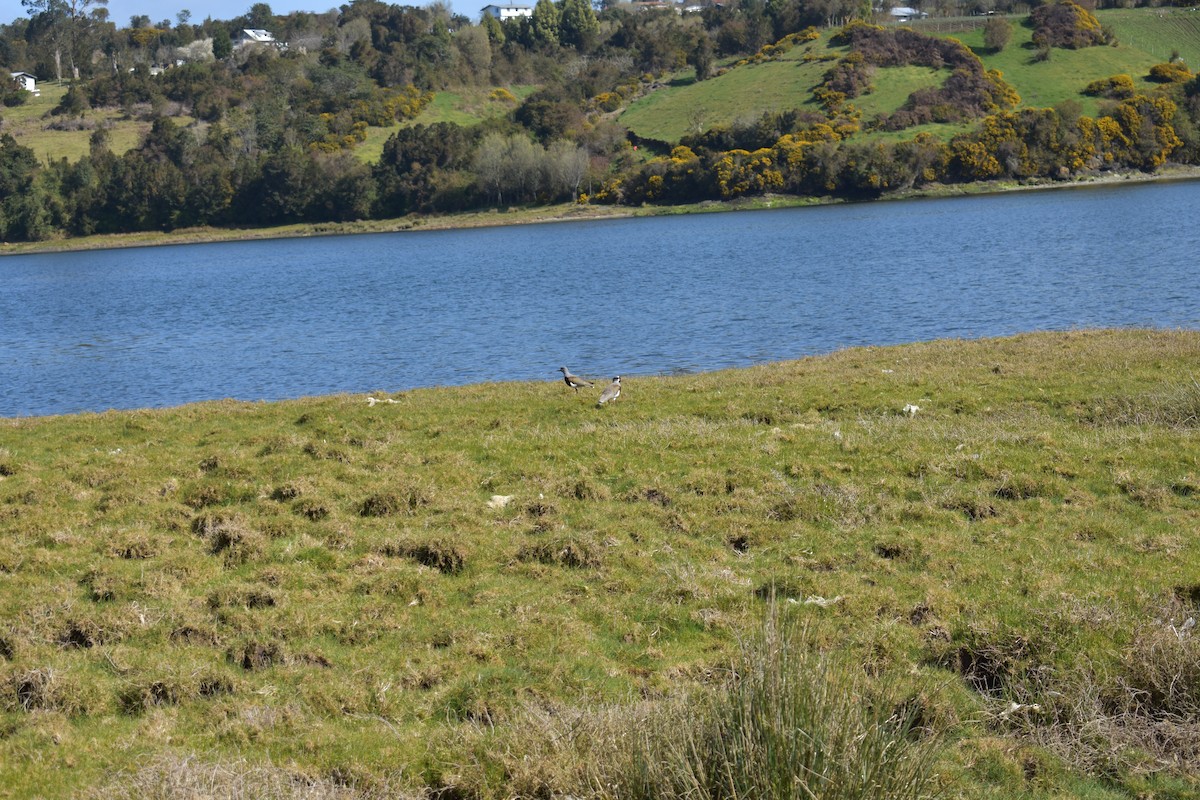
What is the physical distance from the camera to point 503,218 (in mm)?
144875

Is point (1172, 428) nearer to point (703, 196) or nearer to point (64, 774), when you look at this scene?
point (64, 774)

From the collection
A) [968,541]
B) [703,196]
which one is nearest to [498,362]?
[968,541]

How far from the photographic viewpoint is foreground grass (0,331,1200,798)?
24.1 ft

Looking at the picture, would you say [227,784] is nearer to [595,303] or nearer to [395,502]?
[395,502]

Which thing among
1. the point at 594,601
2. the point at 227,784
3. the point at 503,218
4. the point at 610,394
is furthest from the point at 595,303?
the point at 503,218

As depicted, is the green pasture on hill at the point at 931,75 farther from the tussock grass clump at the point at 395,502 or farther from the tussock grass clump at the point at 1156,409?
the tussock grass clump at the point at 395,502

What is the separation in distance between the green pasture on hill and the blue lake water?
1890 inches

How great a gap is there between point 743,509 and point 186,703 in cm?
727

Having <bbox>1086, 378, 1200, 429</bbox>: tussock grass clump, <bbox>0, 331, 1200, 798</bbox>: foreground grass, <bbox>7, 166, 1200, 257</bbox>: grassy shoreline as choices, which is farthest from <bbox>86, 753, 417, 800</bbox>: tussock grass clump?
A: <bbox>7, 166, 1200, 257</bbox>: grassy shoreline

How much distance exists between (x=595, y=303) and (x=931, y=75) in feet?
380

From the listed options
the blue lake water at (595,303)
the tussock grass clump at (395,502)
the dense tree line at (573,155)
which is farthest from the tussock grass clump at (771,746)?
the dense tree line at (573,155)

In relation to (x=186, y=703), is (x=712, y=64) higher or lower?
higher

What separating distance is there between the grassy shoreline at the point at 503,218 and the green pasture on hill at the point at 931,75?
12217mm

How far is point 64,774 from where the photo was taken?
7262 mm
